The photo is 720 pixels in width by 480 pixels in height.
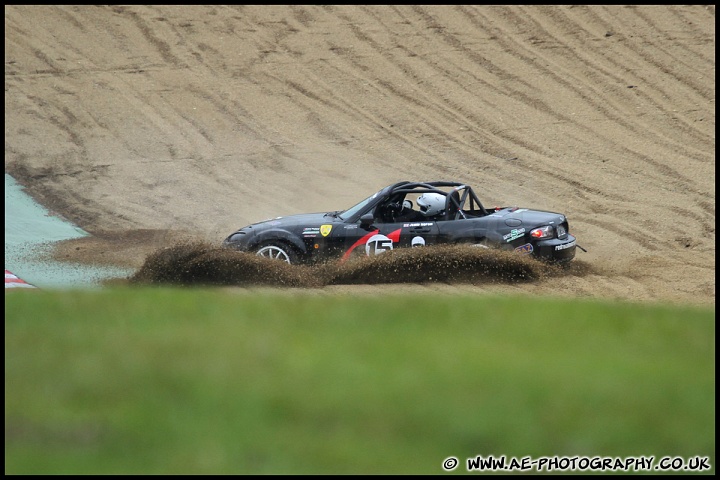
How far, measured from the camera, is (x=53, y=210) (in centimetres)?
1830

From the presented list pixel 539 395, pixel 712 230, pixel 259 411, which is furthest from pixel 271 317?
pixel 712 230

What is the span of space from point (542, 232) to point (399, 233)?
1979mm

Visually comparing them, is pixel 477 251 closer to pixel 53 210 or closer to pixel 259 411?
pixel 259 411

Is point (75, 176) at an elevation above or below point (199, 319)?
above

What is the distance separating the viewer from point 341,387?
5.25 metres

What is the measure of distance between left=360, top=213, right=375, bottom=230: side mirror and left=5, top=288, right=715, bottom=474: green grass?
17.2 ft

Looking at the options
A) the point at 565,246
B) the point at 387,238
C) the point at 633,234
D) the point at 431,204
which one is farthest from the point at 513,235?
the point at 633,234

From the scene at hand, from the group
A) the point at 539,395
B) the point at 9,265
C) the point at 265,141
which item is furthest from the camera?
the point at 265,141

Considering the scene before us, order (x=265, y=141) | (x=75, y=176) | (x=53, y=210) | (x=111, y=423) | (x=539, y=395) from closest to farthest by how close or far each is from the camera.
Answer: (x=111, y=423) < (x=539, y=395) < (x=53, y=210) < (x=75, y=176) < (x=265, y=141)

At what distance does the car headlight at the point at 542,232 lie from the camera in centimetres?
1239

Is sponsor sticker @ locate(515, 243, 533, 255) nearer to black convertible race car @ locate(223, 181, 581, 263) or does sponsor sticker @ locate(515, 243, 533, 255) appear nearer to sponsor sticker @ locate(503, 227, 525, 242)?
black convertible race car @ locate(223, 181, 581, 263)

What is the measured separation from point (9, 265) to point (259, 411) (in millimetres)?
10627

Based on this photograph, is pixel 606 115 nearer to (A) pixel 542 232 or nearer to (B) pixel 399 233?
(A) pixel 542 232

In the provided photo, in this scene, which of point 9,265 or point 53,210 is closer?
point 9,265
